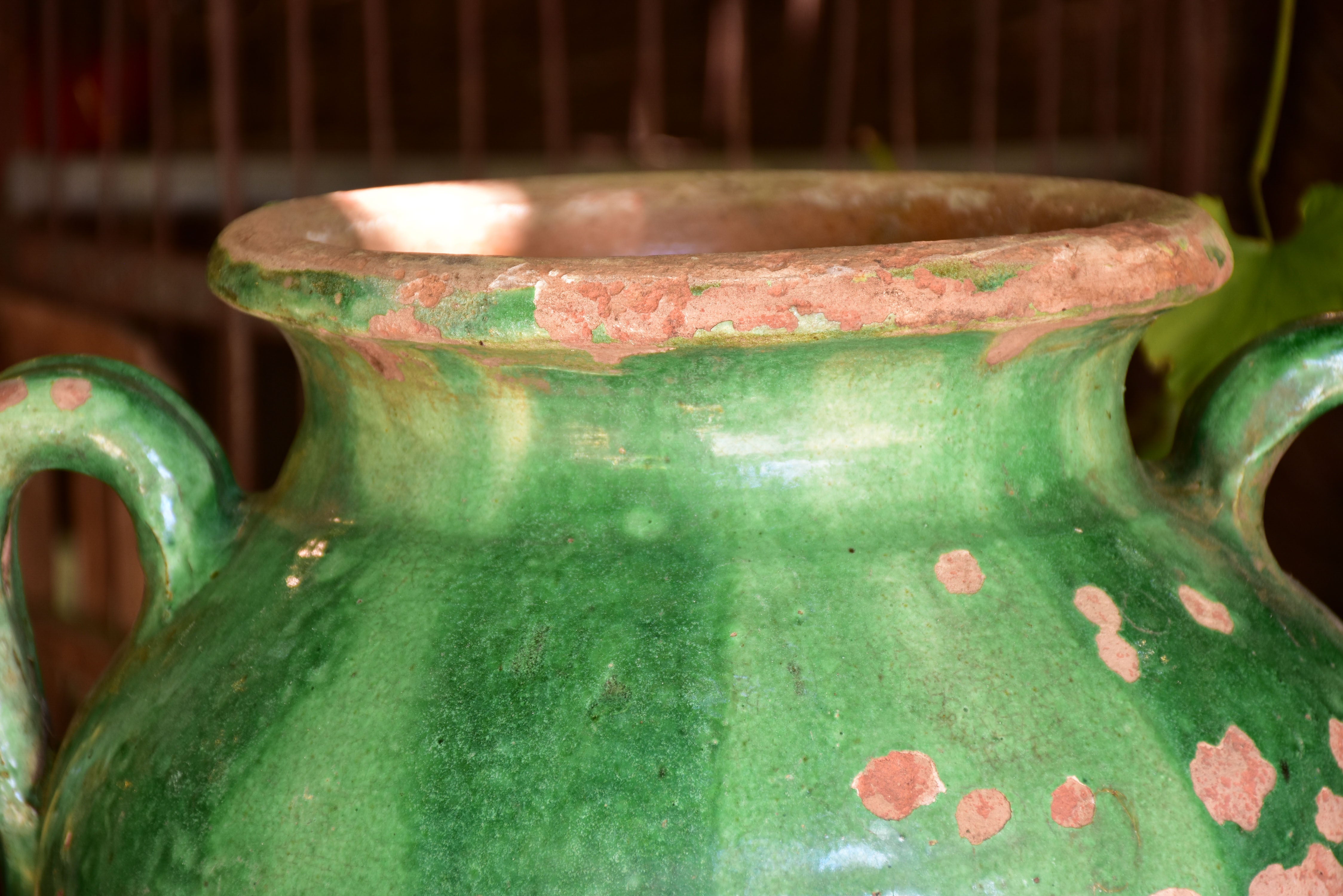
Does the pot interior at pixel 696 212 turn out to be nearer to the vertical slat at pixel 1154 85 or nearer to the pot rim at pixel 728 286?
the pot rim at pixel 728 286

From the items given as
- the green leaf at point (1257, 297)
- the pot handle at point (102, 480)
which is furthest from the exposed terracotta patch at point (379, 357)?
the green leaf at point (1257, 297)

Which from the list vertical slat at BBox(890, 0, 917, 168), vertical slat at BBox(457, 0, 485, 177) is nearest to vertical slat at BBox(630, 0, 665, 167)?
vertical slat at BBox(457, 0, 485, 177)

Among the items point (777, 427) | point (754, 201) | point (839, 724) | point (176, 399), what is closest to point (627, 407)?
point (777, 427)

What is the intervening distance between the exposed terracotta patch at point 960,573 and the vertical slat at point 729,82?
136 centimetres

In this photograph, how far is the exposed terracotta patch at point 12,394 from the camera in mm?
715

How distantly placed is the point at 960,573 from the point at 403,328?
0.27 metres

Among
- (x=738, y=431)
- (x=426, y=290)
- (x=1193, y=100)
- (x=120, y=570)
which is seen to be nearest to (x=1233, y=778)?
(x=738, y=431)

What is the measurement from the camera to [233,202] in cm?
206

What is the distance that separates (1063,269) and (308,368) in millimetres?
403

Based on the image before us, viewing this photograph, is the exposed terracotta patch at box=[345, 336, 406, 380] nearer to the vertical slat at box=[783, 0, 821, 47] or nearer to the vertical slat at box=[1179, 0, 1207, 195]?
the vertical slat at box=[1179, 0, 1207, 195]

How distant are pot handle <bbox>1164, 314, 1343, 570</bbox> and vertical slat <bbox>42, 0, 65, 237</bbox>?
7.10 ft

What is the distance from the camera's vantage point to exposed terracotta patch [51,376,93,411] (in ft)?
2.38

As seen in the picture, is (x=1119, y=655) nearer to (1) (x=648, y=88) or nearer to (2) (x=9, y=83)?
(1) (x=648, y=88)

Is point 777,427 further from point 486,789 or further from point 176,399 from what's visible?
point 176,399
